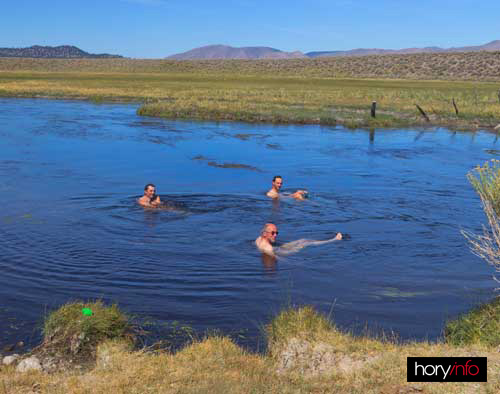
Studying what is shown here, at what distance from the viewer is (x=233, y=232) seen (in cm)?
1534

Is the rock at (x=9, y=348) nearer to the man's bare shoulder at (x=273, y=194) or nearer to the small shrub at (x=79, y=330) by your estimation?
the small shrub at (x=79, y=330)

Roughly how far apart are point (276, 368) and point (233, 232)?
8.10 m

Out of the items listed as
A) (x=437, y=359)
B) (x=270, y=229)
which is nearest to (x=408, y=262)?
(x=270, y=229)

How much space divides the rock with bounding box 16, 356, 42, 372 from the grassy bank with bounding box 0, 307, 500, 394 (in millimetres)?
131

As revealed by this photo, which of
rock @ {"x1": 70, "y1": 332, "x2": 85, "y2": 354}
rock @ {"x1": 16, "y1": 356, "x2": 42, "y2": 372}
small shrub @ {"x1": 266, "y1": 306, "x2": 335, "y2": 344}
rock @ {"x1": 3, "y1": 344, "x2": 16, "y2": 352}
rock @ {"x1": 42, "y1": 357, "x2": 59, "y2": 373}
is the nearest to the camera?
rock @ {"x1": 16, "y1": 356, "x2": 42, "y2": 372}

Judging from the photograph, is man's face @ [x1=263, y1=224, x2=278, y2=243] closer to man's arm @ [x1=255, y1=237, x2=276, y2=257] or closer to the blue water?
man's arm @ [x1=255, y1=237, x2=276, y2=257]

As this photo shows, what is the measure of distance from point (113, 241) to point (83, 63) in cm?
14477

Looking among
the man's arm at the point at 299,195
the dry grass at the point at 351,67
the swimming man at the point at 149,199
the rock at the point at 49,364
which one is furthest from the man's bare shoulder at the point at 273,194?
the dry grass at the point at 351,67

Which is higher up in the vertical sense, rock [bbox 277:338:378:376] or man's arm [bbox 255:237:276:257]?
rock [bbox 277:338:378:376]

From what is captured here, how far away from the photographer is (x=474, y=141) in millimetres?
33281

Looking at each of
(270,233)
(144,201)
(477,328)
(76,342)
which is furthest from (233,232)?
(477,328)

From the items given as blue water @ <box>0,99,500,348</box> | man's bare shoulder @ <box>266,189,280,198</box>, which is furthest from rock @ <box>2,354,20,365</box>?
man's bare shoulder @ <box>266,189,280,198</box>

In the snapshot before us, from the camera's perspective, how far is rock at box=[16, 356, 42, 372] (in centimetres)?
730

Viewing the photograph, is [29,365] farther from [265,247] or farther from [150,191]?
[150,191]
